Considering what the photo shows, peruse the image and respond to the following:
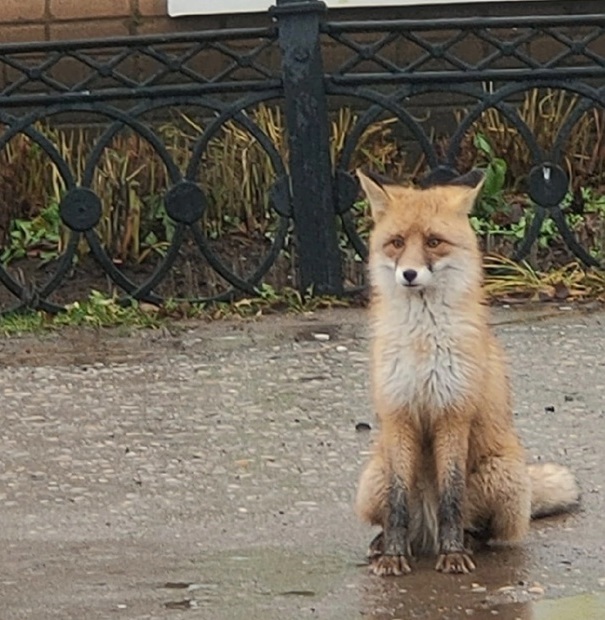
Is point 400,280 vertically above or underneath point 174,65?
underneath

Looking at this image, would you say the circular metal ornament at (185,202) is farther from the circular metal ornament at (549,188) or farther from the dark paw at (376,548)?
the dark paw at (376,548)

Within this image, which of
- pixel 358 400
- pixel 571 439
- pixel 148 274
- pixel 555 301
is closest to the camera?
pixel 571 439

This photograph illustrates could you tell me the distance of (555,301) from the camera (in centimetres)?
891

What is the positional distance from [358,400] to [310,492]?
1283 millimetres

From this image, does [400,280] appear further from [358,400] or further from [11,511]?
[358,400]

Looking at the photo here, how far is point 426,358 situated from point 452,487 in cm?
37

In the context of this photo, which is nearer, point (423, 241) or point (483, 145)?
point (423, 241)

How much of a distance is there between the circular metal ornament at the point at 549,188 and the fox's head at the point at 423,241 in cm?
395

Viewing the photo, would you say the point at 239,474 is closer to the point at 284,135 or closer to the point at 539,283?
the point at 539,283

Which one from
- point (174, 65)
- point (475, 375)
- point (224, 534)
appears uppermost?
point (174, 65)

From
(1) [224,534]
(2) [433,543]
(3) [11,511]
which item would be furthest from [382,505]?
(3) [11,511]

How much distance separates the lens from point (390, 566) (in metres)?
5.06

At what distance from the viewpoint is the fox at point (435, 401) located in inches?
201

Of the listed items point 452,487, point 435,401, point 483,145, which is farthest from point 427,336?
point 483,145
